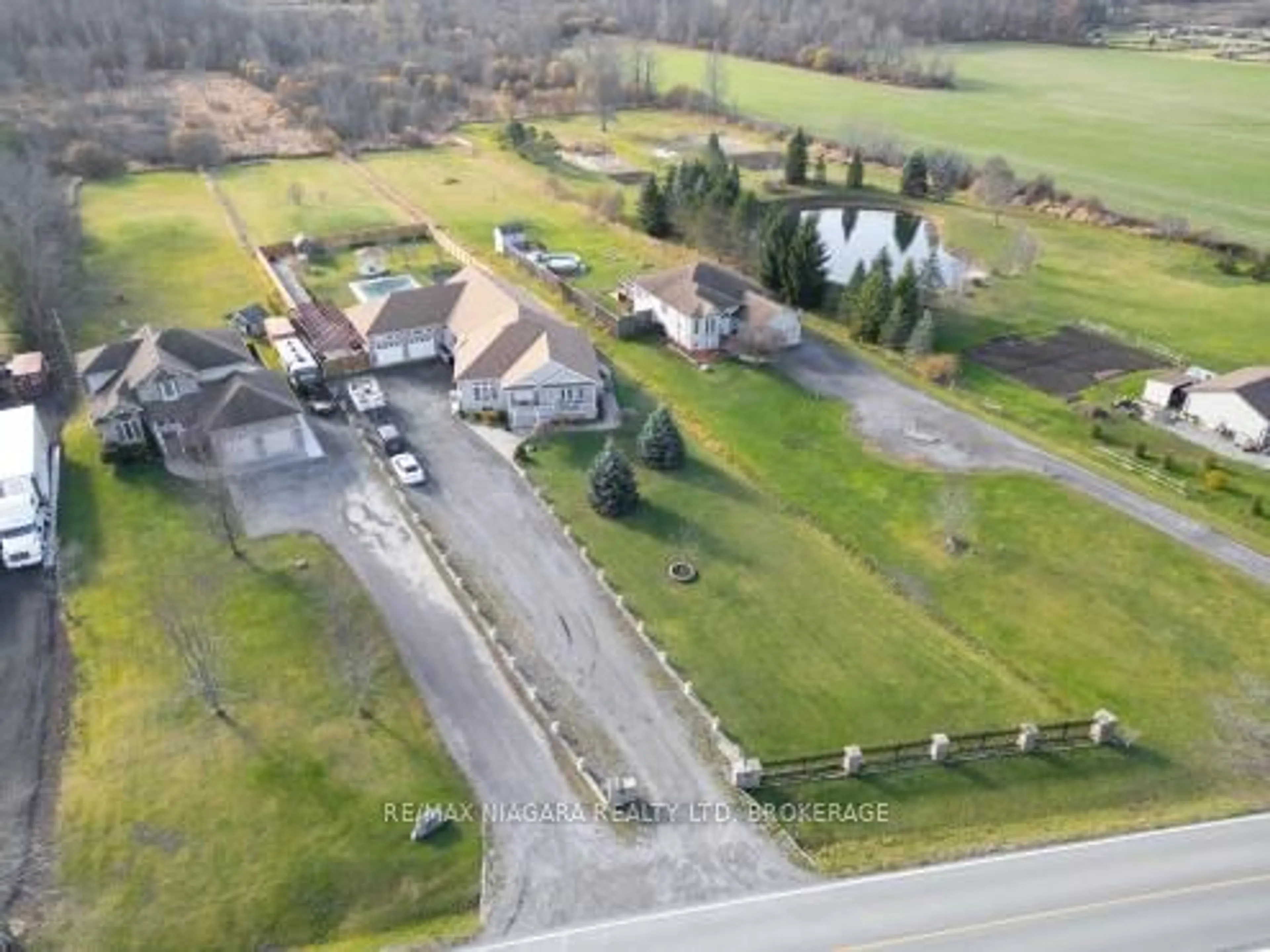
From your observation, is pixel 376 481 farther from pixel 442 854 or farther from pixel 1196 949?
pixel 1196 949

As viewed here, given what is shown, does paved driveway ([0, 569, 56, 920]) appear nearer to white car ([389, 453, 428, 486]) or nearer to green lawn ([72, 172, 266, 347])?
white car ([389, 453, 428, 486])

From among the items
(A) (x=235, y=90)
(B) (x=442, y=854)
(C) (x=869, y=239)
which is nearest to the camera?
(B) (x=442, y=854)

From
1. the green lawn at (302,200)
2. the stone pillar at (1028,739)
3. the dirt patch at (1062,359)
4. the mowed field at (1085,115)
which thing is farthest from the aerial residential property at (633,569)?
the mowed field at (1085,115)

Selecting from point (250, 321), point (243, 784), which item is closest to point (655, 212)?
point (250, 321)

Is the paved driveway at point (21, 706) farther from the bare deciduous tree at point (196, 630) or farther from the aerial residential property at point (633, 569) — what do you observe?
the bare deciduous tree at point (196, 630)

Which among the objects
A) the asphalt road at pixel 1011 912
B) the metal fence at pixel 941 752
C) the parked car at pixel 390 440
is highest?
the parked car at pixel 390 440

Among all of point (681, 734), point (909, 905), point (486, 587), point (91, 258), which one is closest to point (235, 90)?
point (91, 258)

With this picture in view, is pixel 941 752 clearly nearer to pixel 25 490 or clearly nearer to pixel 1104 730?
pixel 1104 730
